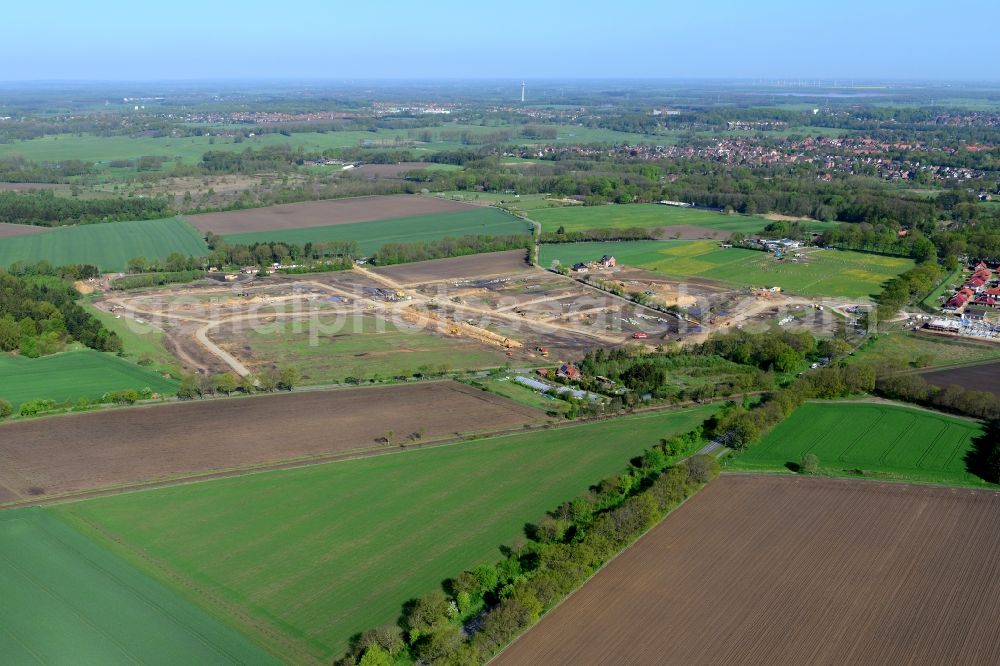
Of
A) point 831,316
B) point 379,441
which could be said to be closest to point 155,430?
point 379,441

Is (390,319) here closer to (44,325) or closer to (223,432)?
(223,432)

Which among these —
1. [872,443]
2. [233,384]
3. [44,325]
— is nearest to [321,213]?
[44,325]

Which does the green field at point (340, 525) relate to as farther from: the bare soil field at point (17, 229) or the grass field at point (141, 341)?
the bare soil field at point (17, 229)

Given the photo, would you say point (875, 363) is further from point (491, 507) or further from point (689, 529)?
point (491, 507)

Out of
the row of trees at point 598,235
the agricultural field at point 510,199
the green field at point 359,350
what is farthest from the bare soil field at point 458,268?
the agricultural field at point 510,199

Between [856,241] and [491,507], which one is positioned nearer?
[491,507]

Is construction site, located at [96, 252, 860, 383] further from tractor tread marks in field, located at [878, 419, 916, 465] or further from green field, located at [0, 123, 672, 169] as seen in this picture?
green field, located at [0, 123, 672, 169]
